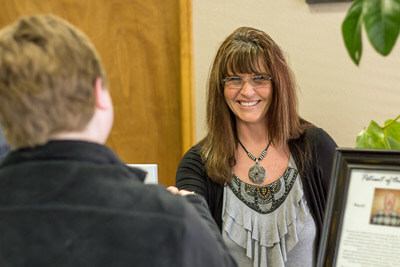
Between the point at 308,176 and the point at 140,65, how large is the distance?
1.14 metres

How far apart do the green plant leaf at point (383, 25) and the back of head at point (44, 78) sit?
0.50 meters

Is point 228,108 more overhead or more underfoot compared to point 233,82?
more underfoot

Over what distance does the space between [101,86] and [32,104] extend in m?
0.11

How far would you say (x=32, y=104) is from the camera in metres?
0.77

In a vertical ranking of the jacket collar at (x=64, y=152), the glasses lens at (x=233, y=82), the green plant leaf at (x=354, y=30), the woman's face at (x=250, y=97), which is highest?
the green plant leaf at (x=354, y=30)

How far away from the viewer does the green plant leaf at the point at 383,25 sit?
0.93 m

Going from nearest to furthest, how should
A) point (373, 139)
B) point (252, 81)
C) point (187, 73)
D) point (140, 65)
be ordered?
1. point (373, 139)
2. point (252, 81)
3. point (187, 73)
4. point (140, 65)

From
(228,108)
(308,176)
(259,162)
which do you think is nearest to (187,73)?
(228,108)

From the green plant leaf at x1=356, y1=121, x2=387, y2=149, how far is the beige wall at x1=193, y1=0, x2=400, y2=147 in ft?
2.62

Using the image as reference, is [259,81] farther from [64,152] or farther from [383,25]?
[64,152]

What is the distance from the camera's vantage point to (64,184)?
77 cm

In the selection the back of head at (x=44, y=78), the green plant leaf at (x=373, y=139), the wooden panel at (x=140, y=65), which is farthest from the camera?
the wooden panel at (x=140, y=65)

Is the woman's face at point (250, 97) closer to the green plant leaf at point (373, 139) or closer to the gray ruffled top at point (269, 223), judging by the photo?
the gray ruffled top at point (269, 223)

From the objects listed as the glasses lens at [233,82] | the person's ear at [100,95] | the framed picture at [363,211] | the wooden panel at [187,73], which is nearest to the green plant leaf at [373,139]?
the framed picture at [363,211]
